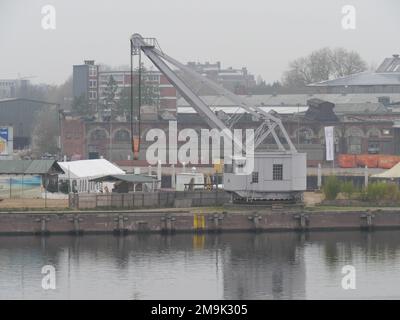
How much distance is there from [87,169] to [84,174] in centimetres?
184

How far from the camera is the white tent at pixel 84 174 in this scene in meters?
90.5

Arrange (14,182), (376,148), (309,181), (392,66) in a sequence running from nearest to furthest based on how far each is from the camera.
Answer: (14,182) → (309,181) → (376,148) → (392,66)

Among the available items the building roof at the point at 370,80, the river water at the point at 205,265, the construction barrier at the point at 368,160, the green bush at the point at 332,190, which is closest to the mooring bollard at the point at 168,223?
the river water at the point at 205,265

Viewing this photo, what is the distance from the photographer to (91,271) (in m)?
67.5

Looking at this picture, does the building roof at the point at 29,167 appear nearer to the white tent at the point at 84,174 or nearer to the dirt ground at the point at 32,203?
the white tent at the point at 84,174

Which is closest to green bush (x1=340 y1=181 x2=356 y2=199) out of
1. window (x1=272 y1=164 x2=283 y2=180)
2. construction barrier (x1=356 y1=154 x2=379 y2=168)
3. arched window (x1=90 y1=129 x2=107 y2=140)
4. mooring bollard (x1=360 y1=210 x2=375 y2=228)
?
window (x1=272 y1=164 x2=283 y2=180)

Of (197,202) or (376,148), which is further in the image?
(376,148)

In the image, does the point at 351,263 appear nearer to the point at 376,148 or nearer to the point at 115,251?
the point at 115,251

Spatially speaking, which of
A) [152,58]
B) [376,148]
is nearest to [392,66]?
[376,148]

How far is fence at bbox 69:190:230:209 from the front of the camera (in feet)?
274

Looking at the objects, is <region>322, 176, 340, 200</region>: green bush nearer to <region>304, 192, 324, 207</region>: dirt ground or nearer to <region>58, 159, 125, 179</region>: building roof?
<region>304, 192, 324, 207</region>: dirt ground

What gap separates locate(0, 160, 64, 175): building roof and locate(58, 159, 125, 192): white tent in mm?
1071

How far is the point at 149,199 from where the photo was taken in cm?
8525
